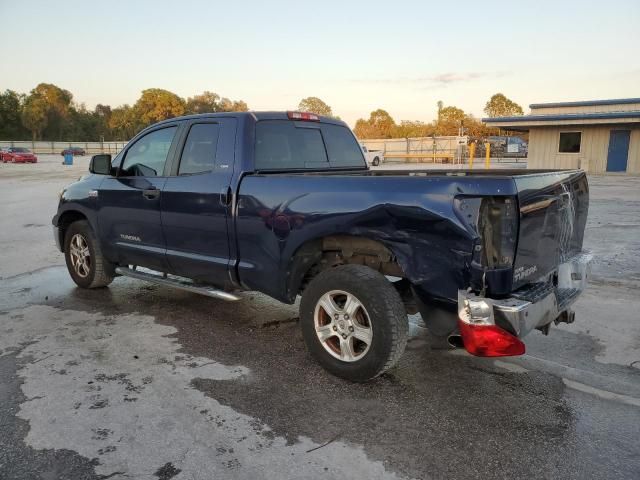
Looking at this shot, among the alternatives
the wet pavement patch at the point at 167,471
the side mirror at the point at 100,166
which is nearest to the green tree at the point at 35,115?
the side mirror at the point at 100,166

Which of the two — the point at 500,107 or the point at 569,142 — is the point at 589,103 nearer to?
the point at 569,142

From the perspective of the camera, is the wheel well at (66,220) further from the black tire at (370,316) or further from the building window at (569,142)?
the building window at (569,142)

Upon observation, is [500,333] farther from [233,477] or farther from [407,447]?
[233,477]

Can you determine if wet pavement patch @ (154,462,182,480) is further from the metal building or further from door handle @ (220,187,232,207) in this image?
the metal building

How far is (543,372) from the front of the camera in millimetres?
3793

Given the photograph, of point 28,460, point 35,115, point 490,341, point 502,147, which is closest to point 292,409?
point 490,341

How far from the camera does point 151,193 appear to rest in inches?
192

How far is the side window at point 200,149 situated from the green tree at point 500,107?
8859cm

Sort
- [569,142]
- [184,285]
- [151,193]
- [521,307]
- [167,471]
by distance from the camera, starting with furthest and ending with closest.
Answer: [569,142] → [151,193] → [184,285] → [521,307] → [167,471]

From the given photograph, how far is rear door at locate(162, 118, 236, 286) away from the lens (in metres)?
4.30

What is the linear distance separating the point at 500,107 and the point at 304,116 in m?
91.1

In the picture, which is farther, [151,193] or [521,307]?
[151,193]

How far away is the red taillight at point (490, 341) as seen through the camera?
9.64ft

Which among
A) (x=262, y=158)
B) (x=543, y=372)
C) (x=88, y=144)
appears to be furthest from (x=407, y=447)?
(x=88, y=144)
